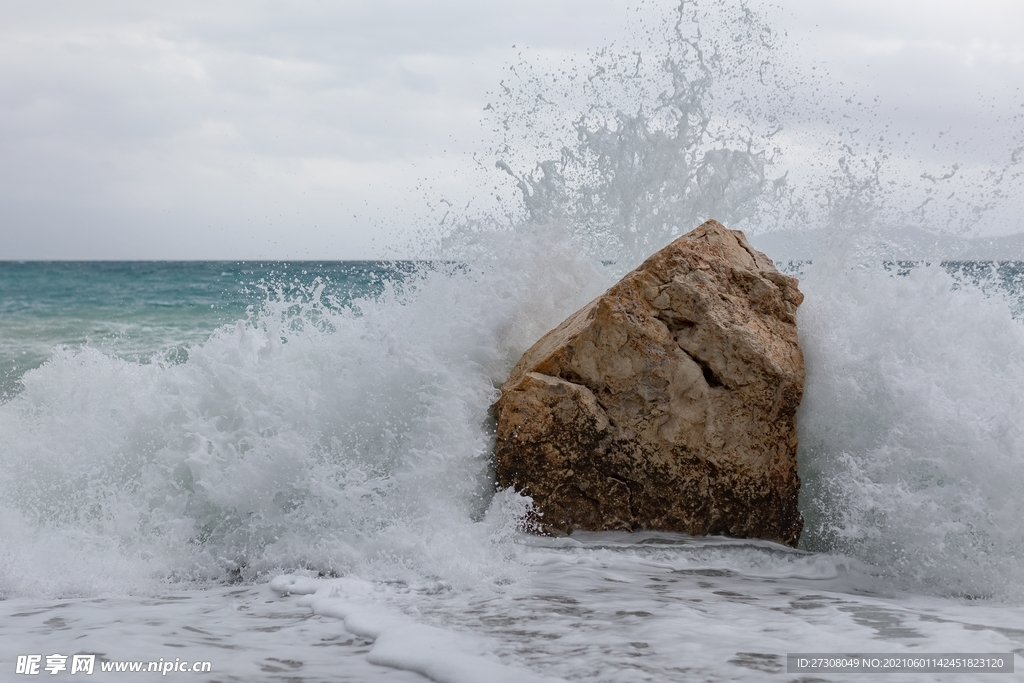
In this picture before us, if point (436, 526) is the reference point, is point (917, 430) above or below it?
above

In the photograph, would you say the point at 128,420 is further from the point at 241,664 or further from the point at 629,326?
the point at 629,326

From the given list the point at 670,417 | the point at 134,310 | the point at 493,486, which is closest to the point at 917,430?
the point at 670,417

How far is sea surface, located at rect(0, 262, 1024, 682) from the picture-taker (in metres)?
2.55

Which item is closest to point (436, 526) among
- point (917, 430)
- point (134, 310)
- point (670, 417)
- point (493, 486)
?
point (493, 486)

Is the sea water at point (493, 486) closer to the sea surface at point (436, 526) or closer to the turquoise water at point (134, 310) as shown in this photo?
the sea surface at point (436, 526)

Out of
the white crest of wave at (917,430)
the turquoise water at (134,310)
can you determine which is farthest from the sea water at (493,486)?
the turquoise water at (134,310)

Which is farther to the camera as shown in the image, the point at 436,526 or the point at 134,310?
the point at 134,310

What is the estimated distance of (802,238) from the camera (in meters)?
4.79

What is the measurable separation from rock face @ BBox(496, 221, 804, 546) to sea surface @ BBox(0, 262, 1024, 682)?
0.52 feet

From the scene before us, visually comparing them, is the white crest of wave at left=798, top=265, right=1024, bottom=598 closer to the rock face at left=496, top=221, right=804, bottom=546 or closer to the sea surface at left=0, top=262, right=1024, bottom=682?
the sea surface at left=0, top=262, right=1024, bottom=682

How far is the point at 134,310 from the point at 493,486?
14071mm

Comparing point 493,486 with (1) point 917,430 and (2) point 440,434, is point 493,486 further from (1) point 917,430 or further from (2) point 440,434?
(1) point 917,430

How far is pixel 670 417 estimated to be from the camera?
11.8 ft

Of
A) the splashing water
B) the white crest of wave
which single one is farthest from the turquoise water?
the white crest of wave
